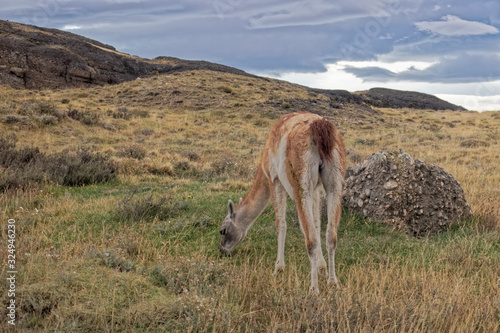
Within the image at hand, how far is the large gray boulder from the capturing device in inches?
289

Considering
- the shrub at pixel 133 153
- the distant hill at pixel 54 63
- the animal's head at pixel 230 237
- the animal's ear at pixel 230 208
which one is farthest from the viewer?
the distant hill at pixel 54 63

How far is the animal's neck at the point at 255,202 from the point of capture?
6.33 m

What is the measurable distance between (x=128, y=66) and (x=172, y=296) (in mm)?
67183

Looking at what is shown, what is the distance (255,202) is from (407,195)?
311 centimetres

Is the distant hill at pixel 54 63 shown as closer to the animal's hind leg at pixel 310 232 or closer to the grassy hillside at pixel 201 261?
the grassy hillside at pixel 201 261

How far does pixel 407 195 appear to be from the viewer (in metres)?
Result: 7.46

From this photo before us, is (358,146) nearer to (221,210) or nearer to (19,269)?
(221,210)

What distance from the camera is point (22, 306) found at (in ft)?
12.2

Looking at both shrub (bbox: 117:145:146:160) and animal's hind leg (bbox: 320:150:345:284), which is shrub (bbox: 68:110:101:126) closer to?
shrub (bbox: 117:145:146:160)

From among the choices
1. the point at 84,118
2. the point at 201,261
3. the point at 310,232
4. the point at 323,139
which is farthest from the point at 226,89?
the point at 310,232

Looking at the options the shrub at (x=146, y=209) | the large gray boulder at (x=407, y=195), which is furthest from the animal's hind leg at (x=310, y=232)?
the shrub at (x=146, y=209)

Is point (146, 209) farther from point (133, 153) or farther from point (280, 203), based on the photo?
point (133, 153)

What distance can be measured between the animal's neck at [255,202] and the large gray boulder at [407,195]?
7.96ft

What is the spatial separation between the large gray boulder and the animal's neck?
2.43 metres
